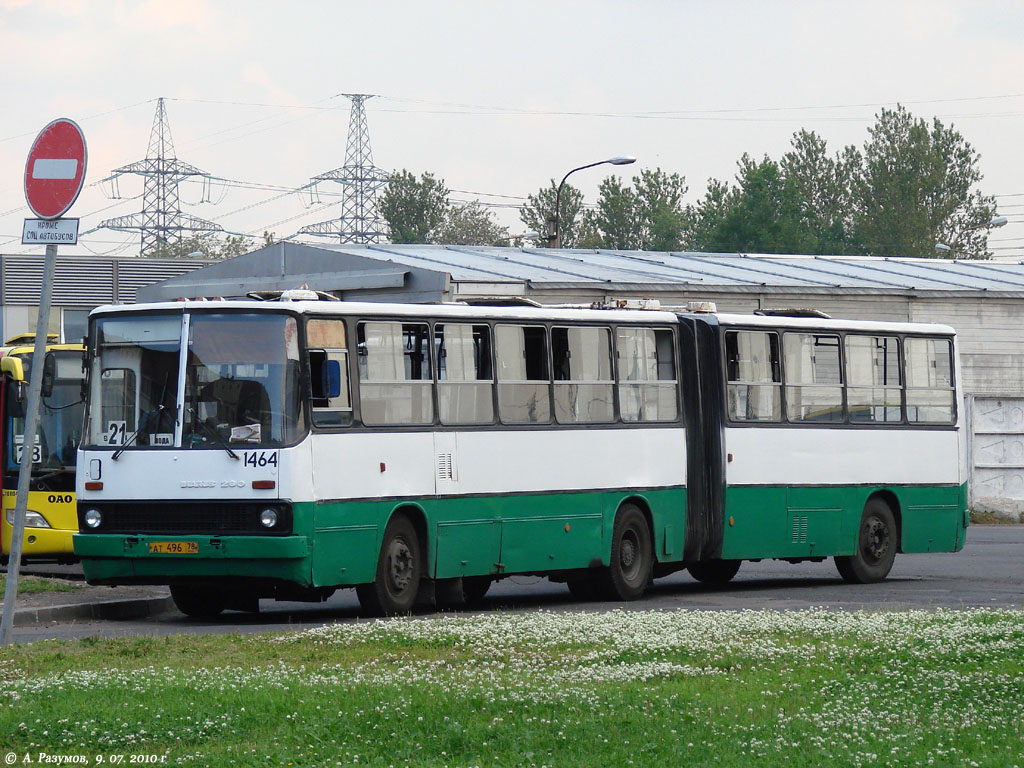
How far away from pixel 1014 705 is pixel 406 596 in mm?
8194

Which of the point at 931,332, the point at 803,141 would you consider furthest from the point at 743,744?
the point at 803,141

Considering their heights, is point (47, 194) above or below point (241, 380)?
above

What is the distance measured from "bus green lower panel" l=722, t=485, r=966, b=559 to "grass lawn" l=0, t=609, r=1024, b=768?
6.41m

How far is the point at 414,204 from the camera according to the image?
118m

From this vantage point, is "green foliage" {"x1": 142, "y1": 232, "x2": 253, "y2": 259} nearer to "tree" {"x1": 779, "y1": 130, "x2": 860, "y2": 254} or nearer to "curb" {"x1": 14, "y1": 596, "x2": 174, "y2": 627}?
"tree" {"x1": 779, "y1": 130, "x2": 860, "y2": 254}

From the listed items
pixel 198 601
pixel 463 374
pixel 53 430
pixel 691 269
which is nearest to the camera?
pixel 198 601

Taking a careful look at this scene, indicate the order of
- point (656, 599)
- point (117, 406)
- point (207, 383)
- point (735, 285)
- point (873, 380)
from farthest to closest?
point (735, 285)
point (873, 380)
point (656, 599)
point (117, 406)
point (207, 383)

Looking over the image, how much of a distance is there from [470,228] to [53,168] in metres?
107

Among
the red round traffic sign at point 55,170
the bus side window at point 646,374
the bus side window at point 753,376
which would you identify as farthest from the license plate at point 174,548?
the bus side window at point 753,376

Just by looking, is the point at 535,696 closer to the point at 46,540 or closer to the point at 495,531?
the point at 495,531

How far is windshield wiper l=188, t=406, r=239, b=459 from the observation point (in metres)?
15.8

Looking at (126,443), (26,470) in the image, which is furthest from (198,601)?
(26,470)

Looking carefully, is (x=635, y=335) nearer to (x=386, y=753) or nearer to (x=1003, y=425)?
(x=386, y=753)

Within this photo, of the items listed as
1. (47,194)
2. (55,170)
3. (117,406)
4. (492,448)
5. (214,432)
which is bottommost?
(492,448)
